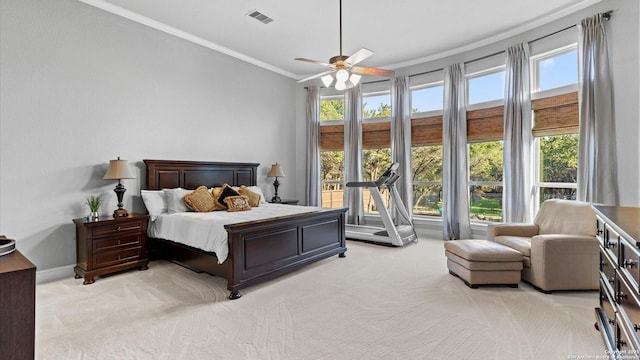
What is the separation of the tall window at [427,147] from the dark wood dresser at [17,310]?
6.02 metres

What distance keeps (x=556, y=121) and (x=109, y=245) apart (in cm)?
637

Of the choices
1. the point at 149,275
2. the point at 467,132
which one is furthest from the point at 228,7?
the point at 467,132

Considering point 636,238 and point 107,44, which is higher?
point 107,44

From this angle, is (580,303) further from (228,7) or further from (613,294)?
(228,7)

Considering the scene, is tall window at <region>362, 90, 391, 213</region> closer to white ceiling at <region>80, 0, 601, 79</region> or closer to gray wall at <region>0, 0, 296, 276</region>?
white ceiling at <region>80, 0, 601, 79</region>

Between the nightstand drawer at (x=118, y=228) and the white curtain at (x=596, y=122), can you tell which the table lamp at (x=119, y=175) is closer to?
the nightstand drawer at (x=118, y=228)

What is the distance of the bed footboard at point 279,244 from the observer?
10.6ft

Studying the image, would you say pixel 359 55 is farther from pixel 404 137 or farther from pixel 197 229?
pixel 404 137

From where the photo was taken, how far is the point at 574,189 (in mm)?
4516

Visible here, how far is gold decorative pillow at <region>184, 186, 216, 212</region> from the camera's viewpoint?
4410 millimetres

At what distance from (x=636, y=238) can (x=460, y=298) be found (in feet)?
6.32

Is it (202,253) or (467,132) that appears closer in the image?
(202,253)

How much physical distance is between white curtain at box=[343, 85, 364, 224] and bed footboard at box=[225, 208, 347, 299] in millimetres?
2069

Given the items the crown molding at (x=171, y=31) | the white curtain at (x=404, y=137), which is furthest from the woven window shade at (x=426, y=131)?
the crown molding at (x=171, y=31)
